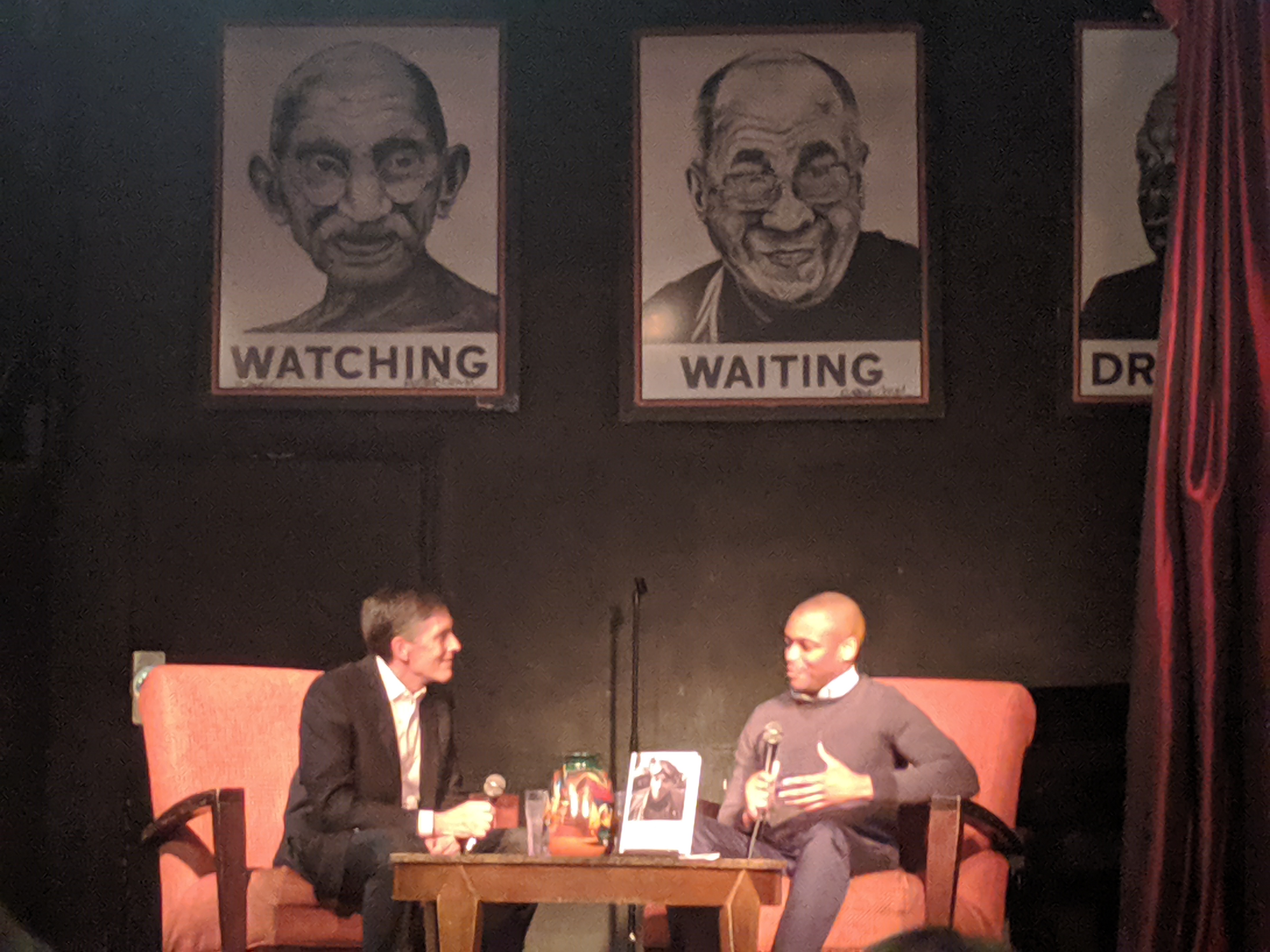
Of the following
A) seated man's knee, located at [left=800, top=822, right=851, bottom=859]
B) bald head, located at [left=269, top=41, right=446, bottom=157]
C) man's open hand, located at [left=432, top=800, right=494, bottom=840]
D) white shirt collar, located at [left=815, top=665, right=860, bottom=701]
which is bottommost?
seated man's knee, located at [left=800, top=822, right=851, bottom=859]

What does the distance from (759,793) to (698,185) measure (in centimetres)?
212

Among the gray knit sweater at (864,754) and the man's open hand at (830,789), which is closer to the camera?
the man's open hand at (830,789)

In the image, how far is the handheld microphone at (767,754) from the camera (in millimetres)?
3385

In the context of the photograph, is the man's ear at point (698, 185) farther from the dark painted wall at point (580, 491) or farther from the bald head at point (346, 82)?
the bald head at point (346, 82)

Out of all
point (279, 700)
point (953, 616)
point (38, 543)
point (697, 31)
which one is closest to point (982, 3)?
point (697, 31)

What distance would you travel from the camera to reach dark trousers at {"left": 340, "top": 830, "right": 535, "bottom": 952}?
11.0 ft

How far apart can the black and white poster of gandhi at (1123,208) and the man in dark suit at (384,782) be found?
2366 millimetres

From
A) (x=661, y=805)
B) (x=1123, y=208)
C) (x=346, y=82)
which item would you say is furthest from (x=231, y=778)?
(x=1123, y=208)

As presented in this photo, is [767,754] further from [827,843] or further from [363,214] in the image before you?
[363,214]

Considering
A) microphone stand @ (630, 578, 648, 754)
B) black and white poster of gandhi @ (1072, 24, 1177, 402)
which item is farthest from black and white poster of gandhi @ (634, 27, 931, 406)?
microphone stand @ (630, 578, 648, 754)

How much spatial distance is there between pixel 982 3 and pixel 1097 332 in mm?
1207

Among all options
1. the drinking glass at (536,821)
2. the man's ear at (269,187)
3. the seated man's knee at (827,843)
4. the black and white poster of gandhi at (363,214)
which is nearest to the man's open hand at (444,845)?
the drinking glass at (536,821)

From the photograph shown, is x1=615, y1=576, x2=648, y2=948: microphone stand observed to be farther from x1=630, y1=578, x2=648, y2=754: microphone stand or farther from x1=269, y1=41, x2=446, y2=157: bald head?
x1=269, y1=41, x2=446, y2=157: bald head

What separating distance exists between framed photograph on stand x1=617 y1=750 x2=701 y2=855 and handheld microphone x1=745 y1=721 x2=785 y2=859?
0.18m
